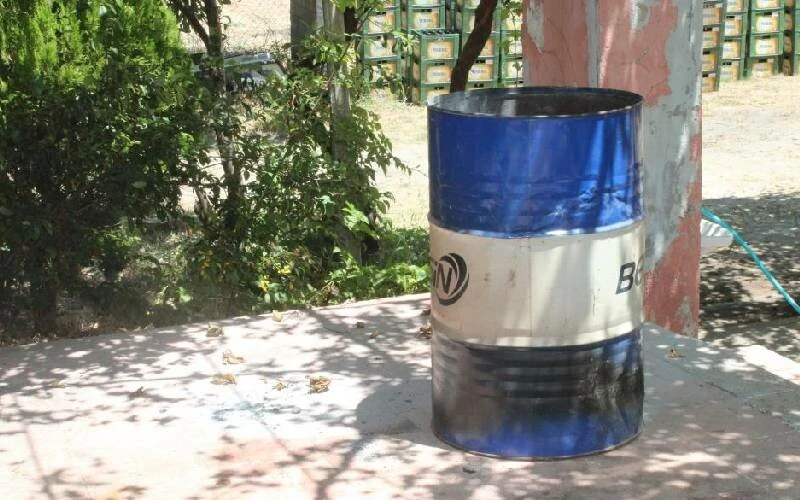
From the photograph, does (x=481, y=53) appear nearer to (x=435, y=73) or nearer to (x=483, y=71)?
(x=483, y=71)

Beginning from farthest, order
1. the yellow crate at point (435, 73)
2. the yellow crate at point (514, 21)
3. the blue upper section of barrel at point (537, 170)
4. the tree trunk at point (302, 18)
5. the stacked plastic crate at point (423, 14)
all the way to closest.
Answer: the stacked plastic crate at point (423, 14)
the yellow crate at point (435, 73)
the yellow crate at point (514, 21)
the tree trunk at point (302, 18)
the blue upper section of barrel at point (537, 170)

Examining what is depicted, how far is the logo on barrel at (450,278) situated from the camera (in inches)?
186

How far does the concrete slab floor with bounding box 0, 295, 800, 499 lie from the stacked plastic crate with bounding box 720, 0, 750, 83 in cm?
1499

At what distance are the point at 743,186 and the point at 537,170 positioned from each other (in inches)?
377

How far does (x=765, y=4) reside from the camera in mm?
20094

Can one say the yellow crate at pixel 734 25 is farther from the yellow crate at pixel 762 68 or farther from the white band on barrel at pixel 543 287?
the white band on barrel at pixel 543 287

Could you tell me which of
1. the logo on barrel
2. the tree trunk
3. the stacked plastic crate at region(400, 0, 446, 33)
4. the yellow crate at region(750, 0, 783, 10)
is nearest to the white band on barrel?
the logo on barrel

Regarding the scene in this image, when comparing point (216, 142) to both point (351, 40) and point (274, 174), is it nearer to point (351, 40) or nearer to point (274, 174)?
point (274, 174)

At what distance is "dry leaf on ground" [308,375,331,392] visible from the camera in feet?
18.6

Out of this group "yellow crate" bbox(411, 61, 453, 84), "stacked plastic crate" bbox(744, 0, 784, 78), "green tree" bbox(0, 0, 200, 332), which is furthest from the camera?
"stacked plastic crate" bbox(744, 0, 784, 78)

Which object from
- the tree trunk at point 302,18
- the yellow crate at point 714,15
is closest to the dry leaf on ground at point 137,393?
the tree trunk at point 302,18

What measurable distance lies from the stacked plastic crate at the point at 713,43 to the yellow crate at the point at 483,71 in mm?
3745

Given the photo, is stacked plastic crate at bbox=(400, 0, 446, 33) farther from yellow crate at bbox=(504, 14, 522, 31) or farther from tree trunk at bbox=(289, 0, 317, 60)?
tree trunk at bbox=(289, 0, 317, 60)

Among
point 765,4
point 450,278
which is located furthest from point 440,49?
point 450,278
